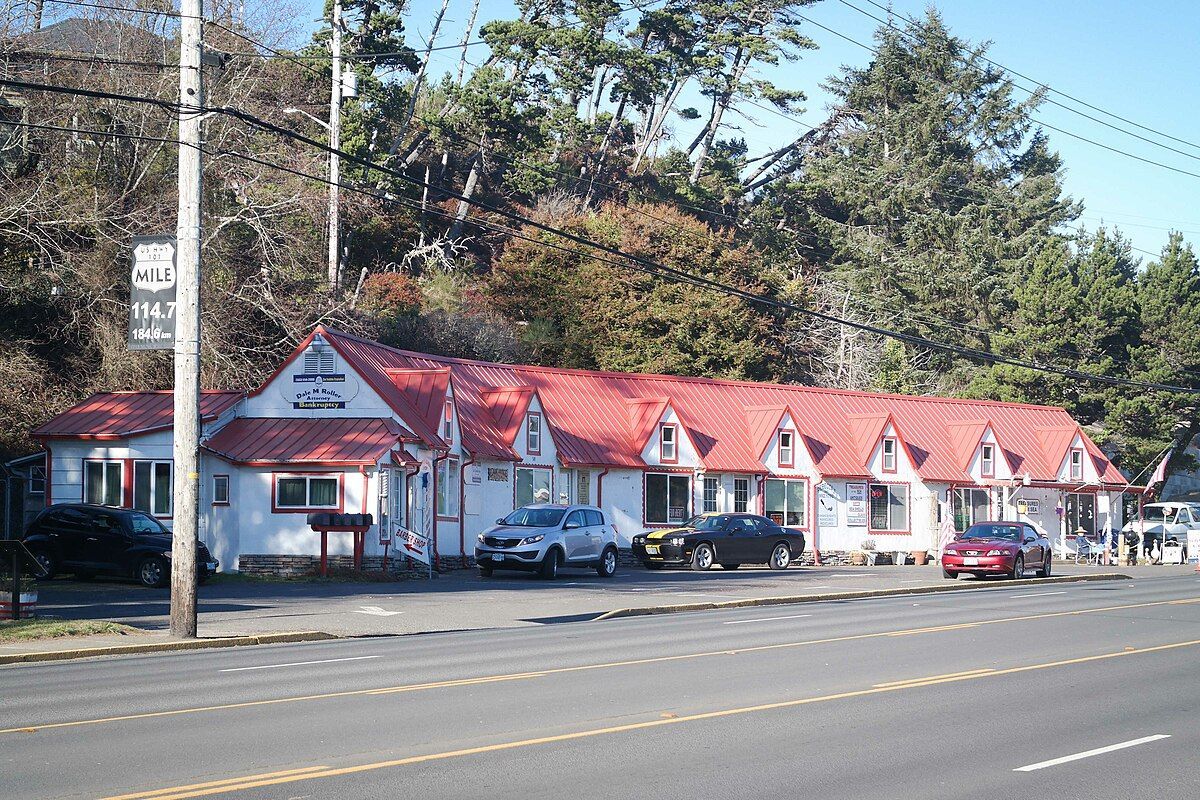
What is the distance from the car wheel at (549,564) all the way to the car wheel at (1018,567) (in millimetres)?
12273

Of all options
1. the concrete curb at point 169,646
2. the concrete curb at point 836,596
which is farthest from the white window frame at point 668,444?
the concrete curb at point 169,646

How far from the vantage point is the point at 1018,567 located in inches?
1438

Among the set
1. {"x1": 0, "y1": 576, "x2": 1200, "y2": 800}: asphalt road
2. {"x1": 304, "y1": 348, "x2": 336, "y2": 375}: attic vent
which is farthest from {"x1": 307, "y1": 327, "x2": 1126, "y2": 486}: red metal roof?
{"x1": 0, "y1": 576, "x2": 1200, "y2": 800}: asphalt road

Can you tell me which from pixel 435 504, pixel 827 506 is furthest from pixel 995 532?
pixel 435 504

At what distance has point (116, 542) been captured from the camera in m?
29.9

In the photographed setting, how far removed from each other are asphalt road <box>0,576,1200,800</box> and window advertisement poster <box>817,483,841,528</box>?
1192 inches

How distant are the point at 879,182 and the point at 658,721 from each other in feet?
232

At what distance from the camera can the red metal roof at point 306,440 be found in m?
34.5

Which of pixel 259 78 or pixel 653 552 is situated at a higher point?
pixel 259 78

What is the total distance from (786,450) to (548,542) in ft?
60.4

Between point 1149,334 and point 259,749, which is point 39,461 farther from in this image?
point 1149,334

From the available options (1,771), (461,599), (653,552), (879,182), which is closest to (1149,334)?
(879,182)

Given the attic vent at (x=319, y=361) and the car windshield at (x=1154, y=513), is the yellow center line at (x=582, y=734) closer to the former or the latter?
the attic vent at (x=319, y=361)

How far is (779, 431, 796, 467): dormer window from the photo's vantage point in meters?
50.1
